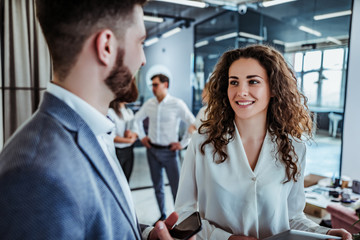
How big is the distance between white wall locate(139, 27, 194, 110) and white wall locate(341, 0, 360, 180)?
3.28m

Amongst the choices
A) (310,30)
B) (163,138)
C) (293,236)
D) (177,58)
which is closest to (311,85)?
(310,30)

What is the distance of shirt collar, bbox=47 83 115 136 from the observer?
70cm

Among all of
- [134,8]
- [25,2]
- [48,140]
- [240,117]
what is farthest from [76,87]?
[25,2]

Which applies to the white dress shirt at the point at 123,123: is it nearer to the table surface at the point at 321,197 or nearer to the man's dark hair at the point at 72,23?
the table surface at the point at 321,197

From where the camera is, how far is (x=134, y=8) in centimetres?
77

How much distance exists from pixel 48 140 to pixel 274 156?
3.64 feet

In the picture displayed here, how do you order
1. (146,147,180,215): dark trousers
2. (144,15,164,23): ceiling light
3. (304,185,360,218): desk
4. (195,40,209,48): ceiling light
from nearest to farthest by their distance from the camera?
(304,185,360,218): desk
(146,147,180,215): dark trousers
(144,15,164,23): ceiling light
(195,40,209,48): ceiling light

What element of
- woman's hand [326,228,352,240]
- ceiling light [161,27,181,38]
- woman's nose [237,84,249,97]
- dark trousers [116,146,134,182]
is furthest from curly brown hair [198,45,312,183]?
ceiling light [161,27,181,38]

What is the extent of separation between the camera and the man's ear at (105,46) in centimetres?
70

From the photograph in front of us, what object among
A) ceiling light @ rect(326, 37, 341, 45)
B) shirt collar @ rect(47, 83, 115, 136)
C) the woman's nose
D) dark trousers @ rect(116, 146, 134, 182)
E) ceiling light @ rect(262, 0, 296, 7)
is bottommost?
dark trousers @ rect(116, 146, 134, 182)

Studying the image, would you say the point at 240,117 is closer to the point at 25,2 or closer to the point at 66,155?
the point at 66,155

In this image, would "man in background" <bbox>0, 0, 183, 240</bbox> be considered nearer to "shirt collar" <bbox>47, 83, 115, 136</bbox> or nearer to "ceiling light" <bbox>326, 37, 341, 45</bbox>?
"shirt collar" <bbox>47, 83, 115, 136</bbox>

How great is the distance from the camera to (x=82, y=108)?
708 millimetres

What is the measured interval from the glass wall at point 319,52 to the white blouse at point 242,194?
9.41ft
